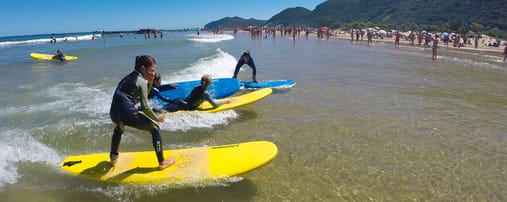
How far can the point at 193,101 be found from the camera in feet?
26.6

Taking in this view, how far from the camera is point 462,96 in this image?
10961 mm

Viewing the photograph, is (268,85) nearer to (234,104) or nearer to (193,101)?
(234,104)

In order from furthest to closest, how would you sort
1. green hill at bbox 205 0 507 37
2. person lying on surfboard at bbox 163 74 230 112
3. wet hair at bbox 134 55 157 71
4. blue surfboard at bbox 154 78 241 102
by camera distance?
green hill at bbox 205 0 507 37, blue surfboard at bbox 154 78 241 102, person lying on surfboard at bbox 163 74 230 112, wet hair at bbox 134 55 157 71

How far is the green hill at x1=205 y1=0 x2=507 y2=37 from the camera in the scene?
6106 cm


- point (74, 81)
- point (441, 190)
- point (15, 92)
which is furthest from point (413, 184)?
point (74, 81)

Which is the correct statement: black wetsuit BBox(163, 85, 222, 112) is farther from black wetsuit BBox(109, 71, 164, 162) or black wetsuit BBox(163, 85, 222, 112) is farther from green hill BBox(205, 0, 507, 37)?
green hill BBox(205, 0, 507, 37)

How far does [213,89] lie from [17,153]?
5.22 metres

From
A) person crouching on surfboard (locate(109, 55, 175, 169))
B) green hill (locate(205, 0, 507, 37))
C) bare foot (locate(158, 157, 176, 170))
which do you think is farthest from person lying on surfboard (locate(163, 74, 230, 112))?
green hill (locate(205, 0, 507, 37))

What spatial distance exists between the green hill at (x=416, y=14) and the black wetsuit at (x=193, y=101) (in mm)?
55149

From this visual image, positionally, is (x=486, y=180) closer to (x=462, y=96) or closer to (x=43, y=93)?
(x=462, y=96)

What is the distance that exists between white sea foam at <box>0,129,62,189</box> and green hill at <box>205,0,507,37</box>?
5829 centimetres

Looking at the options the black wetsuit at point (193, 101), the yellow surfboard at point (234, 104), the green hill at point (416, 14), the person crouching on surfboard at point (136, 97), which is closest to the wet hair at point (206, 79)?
the black wetsuit at point (193, 101)

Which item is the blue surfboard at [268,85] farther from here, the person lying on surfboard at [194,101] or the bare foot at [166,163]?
the bare foot at [166,163]

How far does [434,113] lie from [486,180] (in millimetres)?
3920
